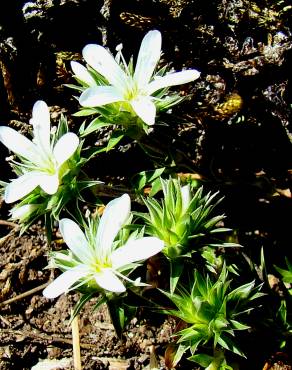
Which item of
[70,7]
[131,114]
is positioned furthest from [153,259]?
[70,7]

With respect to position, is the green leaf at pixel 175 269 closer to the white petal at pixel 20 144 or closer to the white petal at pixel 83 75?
the white petal at pixel 20 144

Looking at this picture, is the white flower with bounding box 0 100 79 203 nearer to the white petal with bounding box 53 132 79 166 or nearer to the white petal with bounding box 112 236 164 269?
the white petal with bounding box 53 132 79 166

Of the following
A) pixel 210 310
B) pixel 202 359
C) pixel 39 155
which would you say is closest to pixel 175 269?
pixel 210 310

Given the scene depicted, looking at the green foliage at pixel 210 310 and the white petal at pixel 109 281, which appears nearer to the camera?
the white petal at pixel 109 281

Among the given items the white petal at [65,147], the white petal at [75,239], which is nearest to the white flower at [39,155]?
the white petal at [65,147]

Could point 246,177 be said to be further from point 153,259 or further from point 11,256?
point 11,256

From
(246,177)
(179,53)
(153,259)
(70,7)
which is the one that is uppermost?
(70,7)
